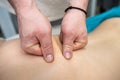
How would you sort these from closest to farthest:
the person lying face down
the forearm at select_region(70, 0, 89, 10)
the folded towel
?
the person lying face down < the forearm at select_region(70, 0, 89, 10) < the folded towel

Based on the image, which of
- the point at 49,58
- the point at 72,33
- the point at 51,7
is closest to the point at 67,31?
the point at 72,33

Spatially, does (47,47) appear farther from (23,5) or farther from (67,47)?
(23,5)

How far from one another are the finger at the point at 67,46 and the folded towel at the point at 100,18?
46cm

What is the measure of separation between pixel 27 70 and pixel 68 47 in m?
0.17

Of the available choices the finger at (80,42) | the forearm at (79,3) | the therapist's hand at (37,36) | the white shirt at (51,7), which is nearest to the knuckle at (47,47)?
the therapist's hand at (37,36)

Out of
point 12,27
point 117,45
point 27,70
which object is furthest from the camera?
point 12,27

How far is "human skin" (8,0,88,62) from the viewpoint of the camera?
2.54ft

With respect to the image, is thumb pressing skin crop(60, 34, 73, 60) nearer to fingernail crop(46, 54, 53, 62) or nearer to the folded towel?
fingernail crop(46, 54, 53, 62)

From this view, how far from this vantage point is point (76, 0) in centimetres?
98

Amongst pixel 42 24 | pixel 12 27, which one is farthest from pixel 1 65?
pixel 12 27

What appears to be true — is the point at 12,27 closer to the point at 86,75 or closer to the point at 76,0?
the point at 76,0

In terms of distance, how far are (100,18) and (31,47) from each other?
61 centimetres

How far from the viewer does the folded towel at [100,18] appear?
1.21m

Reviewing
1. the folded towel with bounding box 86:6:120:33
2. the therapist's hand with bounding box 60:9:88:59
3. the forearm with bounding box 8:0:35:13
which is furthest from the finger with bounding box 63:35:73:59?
the folded towel with bounding box 86:6:120:33
